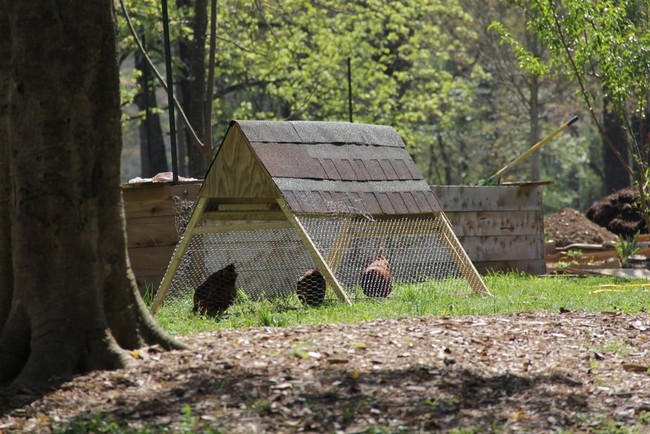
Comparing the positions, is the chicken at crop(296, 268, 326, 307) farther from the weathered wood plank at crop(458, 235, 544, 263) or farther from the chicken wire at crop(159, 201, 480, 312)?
the weathered wood plank at crop(458, 235, 544, 263)

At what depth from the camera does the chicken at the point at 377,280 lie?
32.8 ft

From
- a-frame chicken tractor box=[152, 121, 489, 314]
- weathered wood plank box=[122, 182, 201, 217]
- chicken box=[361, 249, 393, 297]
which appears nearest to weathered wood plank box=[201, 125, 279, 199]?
a-frame chicken tractor box=[152, 121, 489, 314]

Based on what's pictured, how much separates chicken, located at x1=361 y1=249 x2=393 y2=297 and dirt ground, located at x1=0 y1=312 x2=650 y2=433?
2654mm

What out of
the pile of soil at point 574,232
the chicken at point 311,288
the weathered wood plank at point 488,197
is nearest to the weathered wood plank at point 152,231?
the chicken at point 311,288

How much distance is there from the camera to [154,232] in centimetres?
1127

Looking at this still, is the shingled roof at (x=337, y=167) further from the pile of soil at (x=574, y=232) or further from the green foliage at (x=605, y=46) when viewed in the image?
the pile of soil at (x=574, y=232)

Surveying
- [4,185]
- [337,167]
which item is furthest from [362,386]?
[337,167]

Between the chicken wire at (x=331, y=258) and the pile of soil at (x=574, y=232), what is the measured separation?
7841 millimetres

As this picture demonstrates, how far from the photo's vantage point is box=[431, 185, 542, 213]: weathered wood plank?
13398mm

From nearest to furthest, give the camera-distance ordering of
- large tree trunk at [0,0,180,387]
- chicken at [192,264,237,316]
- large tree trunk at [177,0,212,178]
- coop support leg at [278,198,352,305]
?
large tree trunk at [0,0,180,387]
coop support leg at [278,198,352,305]
chicken at [192,264,237,316]
large tree trunk at [177,0,212,178]

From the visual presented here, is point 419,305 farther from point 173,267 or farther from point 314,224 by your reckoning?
point 173,267

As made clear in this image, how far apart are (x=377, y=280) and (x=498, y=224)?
4.06m

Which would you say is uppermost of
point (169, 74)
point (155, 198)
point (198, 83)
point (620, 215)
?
point (198, 83)

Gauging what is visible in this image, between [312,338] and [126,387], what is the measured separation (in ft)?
4.71
